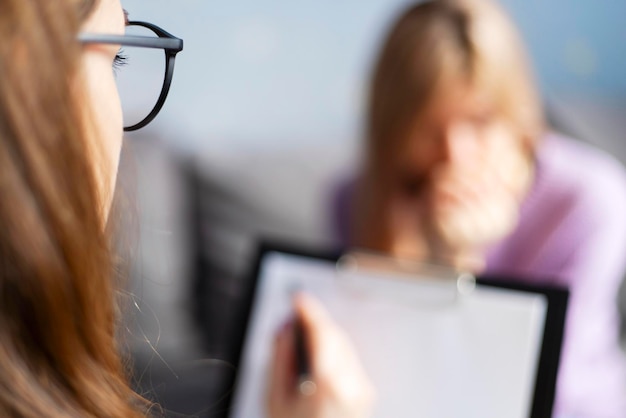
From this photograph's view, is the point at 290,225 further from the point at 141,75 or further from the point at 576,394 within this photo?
the point at 141,75

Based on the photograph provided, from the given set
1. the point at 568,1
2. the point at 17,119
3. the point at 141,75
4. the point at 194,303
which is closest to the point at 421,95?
the point at 141,75

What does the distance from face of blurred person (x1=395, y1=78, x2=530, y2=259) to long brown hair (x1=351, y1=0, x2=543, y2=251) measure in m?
0.02

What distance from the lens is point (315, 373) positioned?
0.62 m

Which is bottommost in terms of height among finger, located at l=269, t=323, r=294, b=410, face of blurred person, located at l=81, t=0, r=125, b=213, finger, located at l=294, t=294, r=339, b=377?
finger, located at l=269, t=323, r=294, b=410

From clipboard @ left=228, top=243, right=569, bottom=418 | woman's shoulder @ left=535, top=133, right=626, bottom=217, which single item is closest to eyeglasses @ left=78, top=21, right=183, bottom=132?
clipboard @ left=228, top=243, right=569, bottom=418

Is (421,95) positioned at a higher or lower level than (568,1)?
lower

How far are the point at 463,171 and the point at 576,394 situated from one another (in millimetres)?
360

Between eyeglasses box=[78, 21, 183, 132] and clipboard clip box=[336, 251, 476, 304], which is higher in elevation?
eyeglasses box=[78, 21, 183, 132]

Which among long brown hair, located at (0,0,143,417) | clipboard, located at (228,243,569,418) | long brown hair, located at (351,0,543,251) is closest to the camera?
long brown hair, located at (0,0,143,417)

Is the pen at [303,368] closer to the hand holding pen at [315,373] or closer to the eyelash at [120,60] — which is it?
the hand holding pen at [315,373]

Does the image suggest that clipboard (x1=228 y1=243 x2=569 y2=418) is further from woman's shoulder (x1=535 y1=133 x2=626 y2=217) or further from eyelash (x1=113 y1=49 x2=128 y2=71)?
woman's shoulder (x1=535 y1=133 x2=626 y2=217)

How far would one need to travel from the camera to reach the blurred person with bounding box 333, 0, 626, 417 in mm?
1064

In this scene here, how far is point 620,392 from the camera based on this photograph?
108 cm

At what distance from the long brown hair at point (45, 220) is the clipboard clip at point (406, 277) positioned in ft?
1.25
